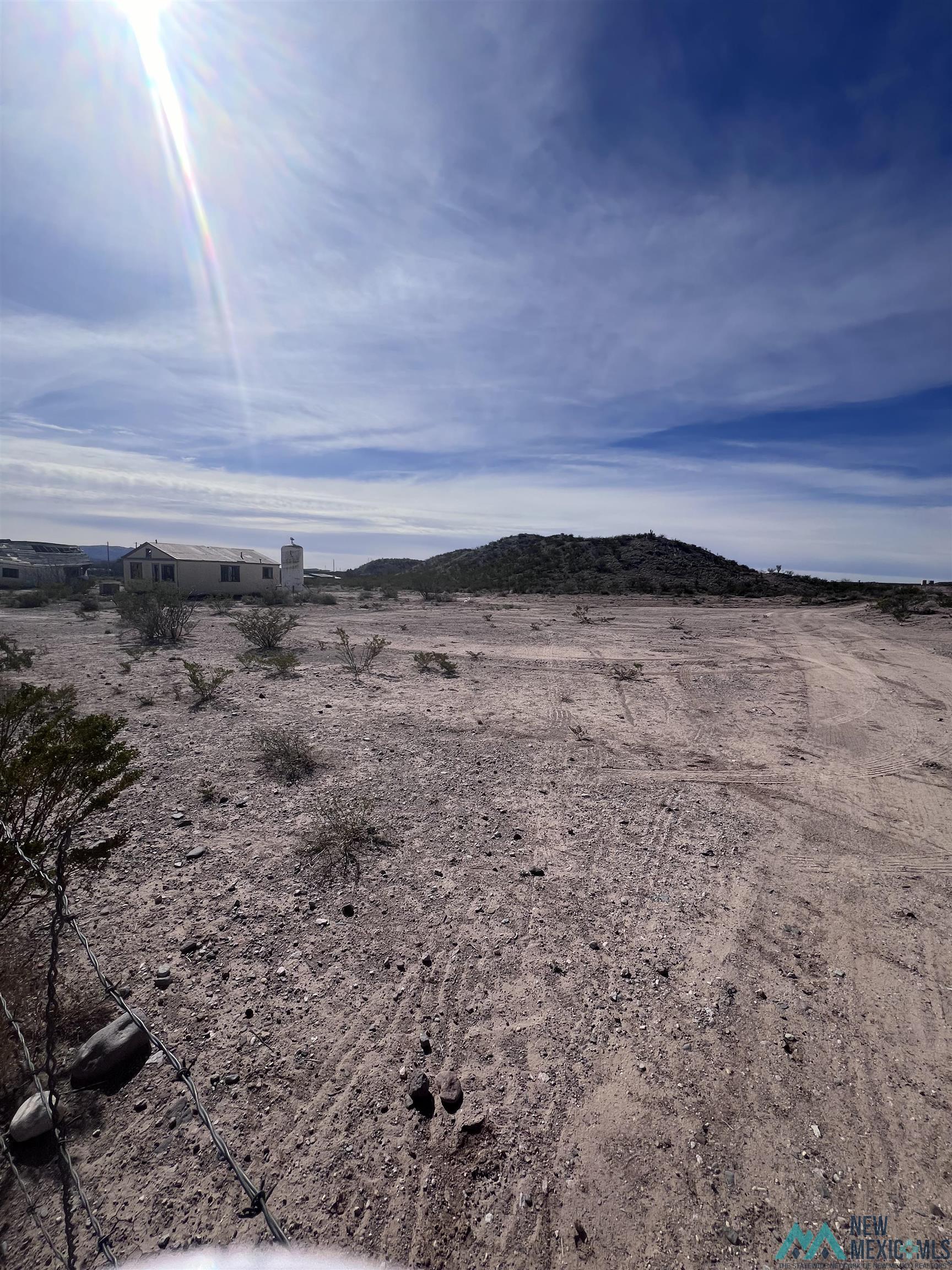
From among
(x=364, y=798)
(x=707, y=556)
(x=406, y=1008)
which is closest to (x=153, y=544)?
(x=364, y=798)

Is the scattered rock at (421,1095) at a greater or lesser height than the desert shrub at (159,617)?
→ lesser

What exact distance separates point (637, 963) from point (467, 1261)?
1890 mm

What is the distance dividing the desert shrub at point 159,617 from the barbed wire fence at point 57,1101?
13.6 meters

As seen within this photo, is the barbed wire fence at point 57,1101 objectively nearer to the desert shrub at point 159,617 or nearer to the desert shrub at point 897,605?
the desert shrub at point 159,617

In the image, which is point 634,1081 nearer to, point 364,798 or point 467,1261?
point 467,1261

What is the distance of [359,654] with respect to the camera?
14.1 m

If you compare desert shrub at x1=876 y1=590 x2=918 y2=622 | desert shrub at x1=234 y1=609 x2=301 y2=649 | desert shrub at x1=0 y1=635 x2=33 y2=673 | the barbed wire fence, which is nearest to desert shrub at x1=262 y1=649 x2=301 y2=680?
desert shrub at x1=234 y1=609 x2=301 y2=649

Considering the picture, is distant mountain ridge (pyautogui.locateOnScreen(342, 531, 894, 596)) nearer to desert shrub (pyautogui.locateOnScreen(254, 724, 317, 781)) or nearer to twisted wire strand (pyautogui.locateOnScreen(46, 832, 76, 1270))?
desert shrub (pyautogui.locateOnScreen(254, 724, 317, 781))

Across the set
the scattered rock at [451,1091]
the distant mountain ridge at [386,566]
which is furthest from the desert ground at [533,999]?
the distant mountain ridge at [386,566]

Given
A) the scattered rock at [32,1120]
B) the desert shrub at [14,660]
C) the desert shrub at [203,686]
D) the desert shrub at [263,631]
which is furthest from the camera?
the desert shrub at [263,631]

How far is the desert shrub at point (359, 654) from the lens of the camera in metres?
12.2

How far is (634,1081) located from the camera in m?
2.85

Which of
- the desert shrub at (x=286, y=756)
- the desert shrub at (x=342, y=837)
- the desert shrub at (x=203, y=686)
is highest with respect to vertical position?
Answer: the desert shrub at (x=203, y=686)

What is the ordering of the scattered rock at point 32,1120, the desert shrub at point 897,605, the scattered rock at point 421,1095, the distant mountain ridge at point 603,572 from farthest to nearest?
1. the distant mountain ridge at point 603,572
2. the desert shrub at point 897,605
3. the scattered rock at point 421,1095
4. the scattered rock at point 32,1120
